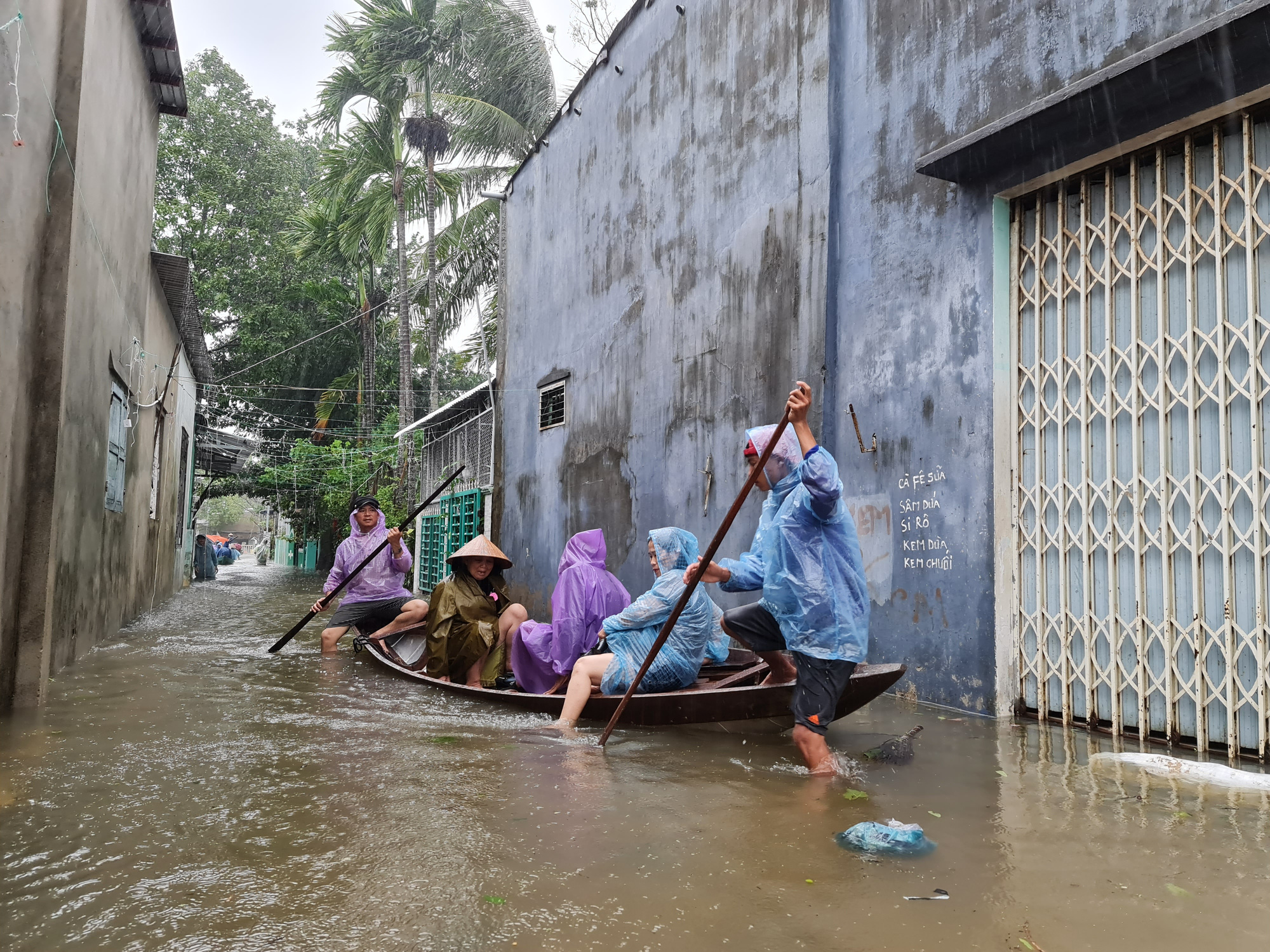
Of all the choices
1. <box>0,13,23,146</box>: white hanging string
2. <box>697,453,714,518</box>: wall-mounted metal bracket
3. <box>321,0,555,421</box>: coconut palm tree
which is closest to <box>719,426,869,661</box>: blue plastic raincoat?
<box>697,453,714,518</box>: wall-mounted metal bracket

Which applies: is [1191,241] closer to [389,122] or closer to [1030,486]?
[1030,486]

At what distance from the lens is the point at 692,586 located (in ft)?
15.9

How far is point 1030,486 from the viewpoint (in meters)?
5.54

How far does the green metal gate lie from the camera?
16.2 metres

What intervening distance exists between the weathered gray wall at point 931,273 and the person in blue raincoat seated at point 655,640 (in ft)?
5.52

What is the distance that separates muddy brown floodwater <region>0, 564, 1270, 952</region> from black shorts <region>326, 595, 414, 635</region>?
138 inches

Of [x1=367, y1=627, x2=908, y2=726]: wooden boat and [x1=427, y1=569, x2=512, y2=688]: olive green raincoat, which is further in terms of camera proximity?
[x1=427, y1=569, x2=512, y2=688]: olive green raincoat

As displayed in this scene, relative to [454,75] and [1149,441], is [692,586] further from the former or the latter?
[454,75]

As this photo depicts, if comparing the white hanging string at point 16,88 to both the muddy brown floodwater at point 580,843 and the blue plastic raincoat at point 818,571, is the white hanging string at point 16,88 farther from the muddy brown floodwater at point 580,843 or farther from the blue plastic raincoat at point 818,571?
the blue plastic raincoat at point 818,571

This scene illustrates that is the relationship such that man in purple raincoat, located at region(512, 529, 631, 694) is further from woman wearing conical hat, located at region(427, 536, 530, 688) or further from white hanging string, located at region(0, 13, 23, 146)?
white hanging string, located at region(0, 13, 23, 146)

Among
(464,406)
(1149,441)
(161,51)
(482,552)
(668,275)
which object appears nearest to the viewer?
(1149,441)

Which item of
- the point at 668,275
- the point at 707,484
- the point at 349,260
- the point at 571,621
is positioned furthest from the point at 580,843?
the point at 349,260

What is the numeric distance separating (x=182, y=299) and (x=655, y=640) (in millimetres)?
10591

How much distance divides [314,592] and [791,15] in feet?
51.9
